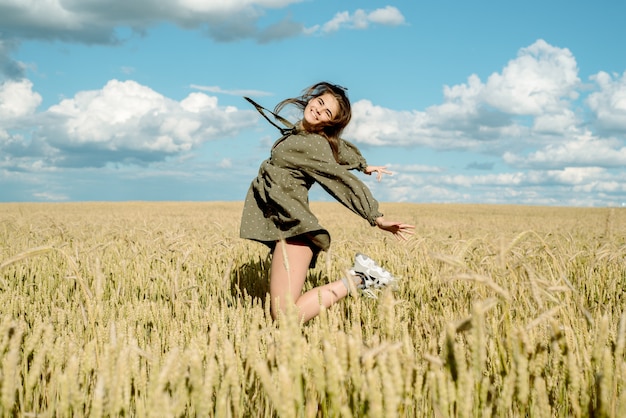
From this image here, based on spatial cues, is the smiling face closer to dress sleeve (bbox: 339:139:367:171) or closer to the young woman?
the young woman

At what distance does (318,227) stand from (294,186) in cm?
32

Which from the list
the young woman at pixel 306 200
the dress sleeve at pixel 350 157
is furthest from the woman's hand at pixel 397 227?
the dress sleeve at pixel 350 157

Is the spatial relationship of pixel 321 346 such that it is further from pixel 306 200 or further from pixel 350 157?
pixel 350 157

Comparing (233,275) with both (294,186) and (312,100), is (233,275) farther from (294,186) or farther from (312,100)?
(312,100)

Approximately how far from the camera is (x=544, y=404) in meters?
1.09

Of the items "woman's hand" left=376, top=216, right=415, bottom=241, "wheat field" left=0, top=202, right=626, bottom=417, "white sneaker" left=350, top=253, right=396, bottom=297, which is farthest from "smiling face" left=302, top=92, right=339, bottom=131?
"wheat field" left=0, top=202, right=626, bottom=417

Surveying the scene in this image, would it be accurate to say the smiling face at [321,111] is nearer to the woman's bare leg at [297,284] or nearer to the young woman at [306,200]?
the young woman at [306,200]

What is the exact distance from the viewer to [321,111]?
3338mm

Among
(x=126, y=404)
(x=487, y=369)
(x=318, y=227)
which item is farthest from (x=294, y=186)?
(x=126, y=404)

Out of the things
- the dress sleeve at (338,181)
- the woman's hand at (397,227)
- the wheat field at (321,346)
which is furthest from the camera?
the dress sleeve at (338,181)

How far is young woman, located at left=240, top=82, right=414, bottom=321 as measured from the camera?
3041mm

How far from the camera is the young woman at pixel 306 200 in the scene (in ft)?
9.98

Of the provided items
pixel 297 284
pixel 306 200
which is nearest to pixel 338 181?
pixel 306 200

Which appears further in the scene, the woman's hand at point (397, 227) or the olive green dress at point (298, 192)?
the olive green dress at point (298, 192)
